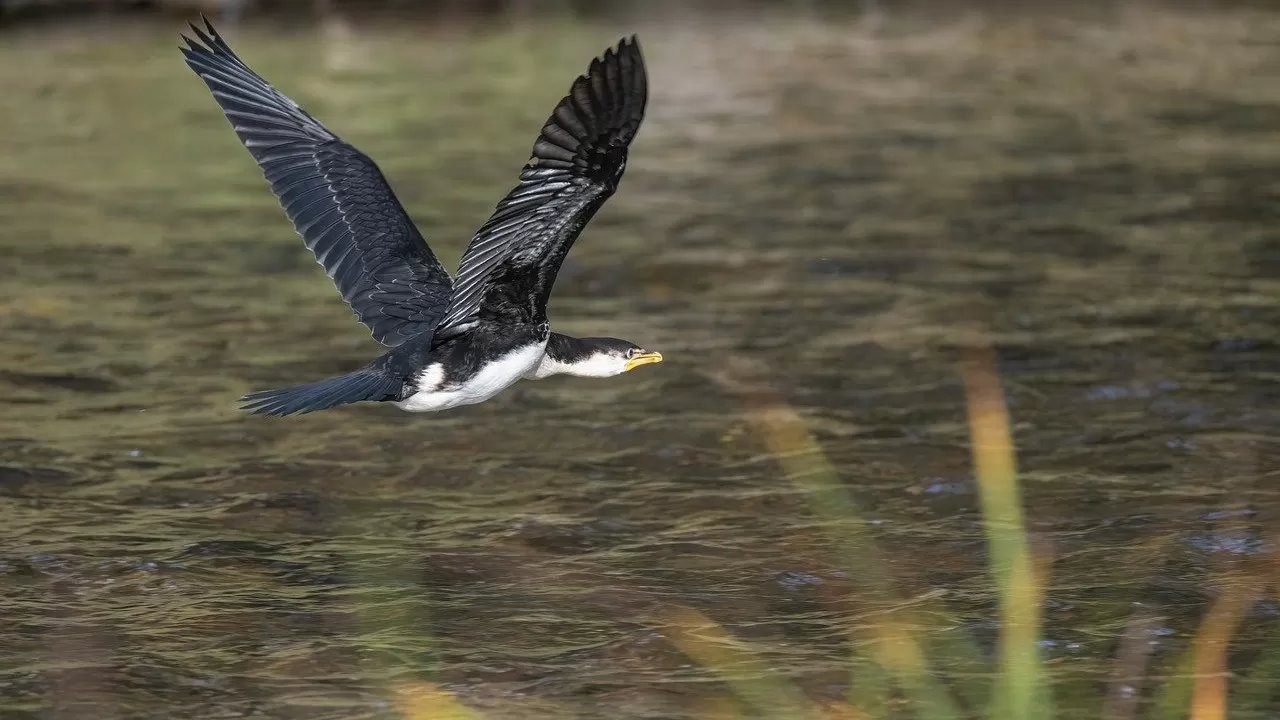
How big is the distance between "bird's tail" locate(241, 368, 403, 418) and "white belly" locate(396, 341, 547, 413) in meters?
0.11

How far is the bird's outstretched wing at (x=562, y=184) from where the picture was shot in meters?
5.92

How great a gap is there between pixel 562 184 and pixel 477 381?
3.79ft

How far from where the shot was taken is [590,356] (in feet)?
25.0

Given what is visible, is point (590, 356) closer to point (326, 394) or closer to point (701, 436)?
point (326, 394)

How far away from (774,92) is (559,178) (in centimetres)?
1231

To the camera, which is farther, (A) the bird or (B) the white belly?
(B) the white belly

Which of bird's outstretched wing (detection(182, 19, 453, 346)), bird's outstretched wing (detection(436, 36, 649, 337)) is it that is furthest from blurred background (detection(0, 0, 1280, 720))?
bird's outstretched wing (detection(436, 36, 649, 337))

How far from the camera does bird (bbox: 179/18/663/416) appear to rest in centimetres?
610

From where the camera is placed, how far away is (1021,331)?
1064 cm

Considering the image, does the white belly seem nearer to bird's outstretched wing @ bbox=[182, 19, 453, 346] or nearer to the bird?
the bird

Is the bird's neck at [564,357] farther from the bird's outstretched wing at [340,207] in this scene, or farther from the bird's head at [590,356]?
the bird's outstretched wing at [340,207]

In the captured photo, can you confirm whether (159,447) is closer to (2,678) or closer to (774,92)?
(2,678)

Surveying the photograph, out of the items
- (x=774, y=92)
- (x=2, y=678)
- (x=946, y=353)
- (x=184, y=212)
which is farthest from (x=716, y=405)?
(x=774, y=92)

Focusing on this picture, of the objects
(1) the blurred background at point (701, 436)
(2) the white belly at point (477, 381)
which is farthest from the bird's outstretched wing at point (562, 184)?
(1) the blurred background at point (701, 436)
